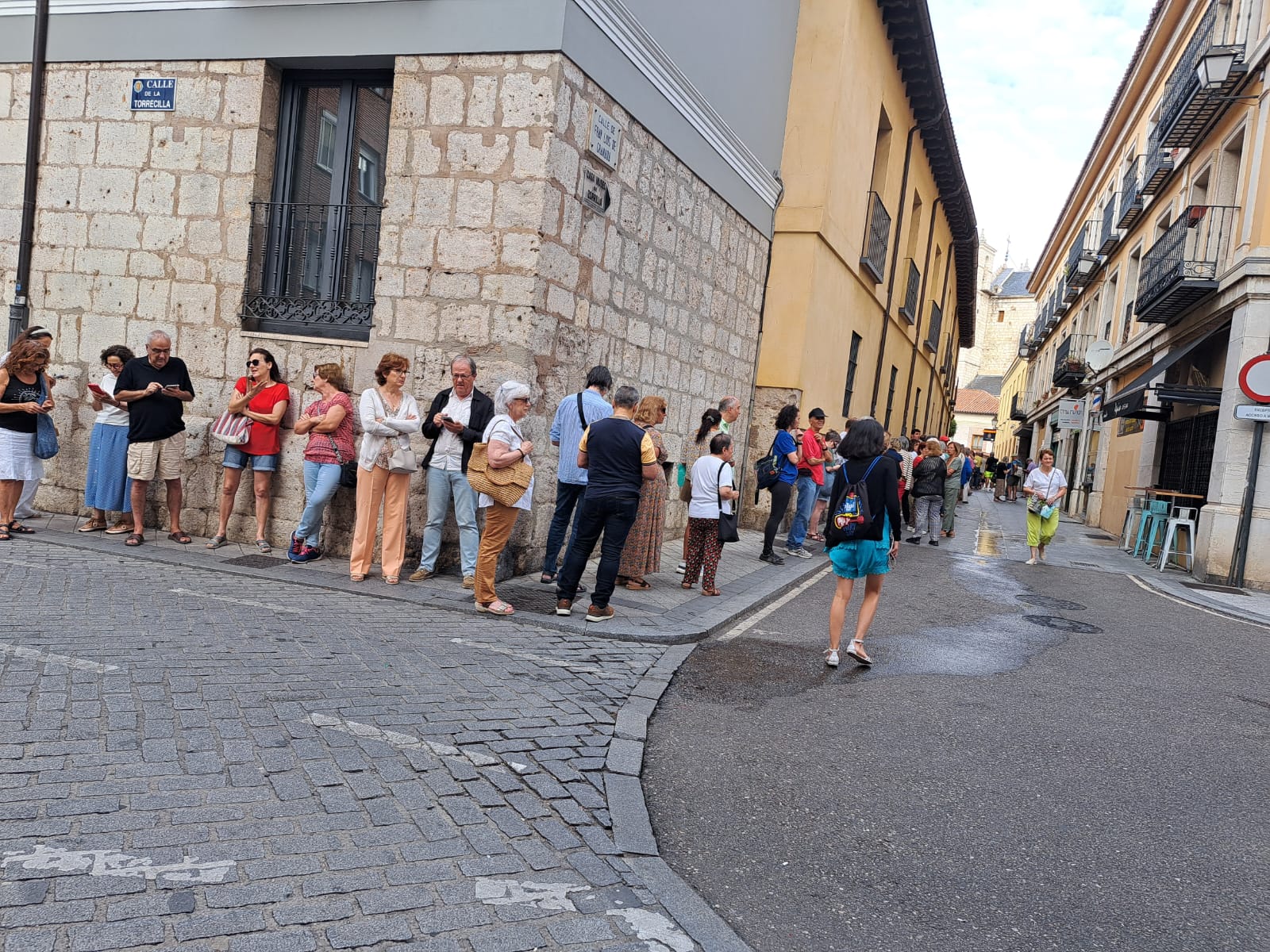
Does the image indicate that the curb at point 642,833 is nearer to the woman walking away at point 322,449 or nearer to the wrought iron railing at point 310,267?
the woman walking away at point 322,449

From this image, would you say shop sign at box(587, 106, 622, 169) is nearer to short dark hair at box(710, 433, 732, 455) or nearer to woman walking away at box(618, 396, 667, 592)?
woman walking away at box(618, 396, 667, 592)

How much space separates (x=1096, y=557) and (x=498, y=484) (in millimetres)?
12454

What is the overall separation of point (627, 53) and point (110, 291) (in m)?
5.33

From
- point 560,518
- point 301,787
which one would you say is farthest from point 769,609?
point 301,787

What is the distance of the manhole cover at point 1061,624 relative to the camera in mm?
8477

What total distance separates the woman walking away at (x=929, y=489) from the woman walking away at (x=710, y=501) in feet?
24.8

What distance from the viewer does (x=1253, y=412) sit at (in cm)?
1288

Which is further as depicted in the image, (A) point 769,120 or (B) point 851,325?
(B) point 851,325

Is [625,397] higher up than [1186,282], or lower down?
lower down

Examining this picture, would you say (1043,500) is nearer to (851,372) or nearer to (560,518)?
(851,372)

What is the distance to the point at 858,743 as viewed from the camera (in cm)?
474

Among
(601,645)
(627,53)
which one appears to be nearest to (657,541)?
(601,645)

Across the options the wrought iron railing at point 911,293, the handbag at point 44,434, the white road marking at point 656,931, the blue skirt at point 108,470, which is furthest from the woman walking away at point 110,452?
the wrought iron railing at point 911,293

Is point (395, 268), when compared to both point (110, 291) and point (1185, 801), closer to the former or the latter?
point (110, 291)
